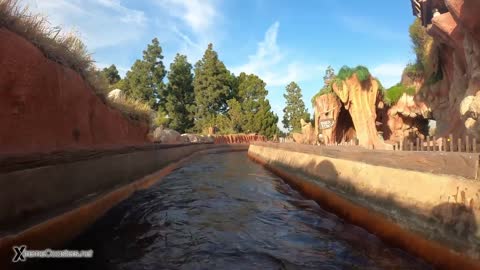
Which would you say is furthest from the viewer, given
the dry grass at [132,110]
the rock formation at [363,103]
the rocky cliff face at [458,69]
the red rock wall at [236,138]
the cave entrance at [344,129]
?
the red rock wall at [236,138]

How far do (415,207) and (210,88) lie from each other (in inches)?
2306

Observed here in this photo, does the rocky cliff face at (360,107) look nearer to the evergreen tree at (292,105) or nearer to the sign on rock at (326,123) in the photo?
the sign on rock at (326,123)

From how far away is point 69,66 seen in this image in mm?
7785

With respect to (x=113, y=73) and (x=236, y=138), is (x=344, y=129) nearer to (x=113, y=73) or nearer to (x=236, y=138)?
(x=236, y=138)

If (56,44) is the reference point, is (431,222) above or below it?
below

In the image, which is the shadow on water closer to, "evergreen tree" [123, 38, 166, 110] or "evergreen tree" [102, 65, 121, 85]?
"evergreen tree" [123, 38, 166, 110]

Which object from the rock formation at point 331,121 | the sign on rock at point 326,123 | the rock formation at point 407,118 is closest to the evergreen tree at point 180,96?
the rock formation at point 331,121

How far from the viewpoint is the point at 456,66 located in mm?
19984

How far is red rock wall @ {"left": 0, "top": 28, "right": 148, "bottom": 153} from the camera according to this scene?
5.01 meters

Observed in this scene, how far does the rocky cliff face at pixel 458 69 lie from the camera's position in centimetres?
1361

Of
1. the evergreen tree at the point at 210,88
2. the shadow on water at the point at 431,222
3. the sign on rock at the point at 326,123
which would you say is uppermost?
the evergreen tree at the point at 210,88

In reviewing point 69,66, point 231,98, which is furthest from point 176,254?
point 231,98

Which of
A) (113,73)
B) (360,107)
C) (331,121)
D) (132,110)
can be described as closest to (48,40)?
(132,110)

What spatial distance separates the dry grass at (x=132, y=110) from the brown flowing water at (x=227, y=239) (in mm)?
5904
